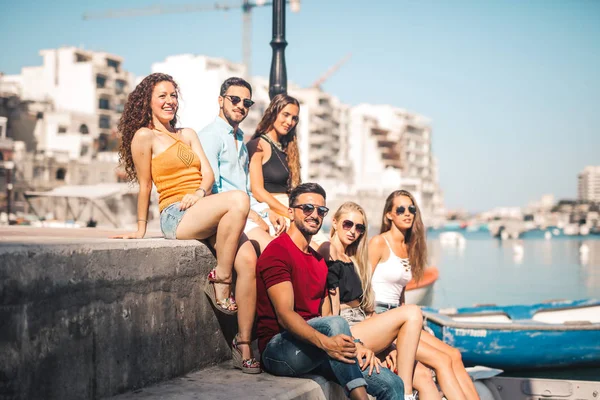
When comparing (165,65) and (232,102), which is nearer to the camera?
(232,102)

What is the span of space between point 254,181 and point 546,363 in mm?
8137

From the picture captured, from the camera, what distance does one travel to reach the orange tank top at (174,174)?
488cm

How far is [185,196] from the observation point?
4680 mm

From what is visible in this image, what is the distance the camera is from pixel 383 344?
472cm

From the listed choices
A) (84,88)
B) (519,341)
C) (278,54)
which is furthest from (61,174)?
(278,54)

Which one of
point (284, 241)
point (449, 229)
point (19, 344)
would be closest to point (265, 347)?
point (284, 241)

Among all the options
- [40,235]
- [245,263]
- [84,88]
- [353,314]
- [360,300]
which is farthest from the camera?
[84,88]

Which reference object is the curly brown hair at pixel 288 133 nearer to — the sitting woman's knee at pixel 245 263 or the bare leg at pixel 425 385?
the sitting woman's knee at pixel 245 263

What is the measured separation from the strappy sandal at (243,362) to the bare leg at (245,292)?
0.03m

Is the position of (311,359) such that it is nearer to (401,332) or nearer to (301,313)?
(301,313)

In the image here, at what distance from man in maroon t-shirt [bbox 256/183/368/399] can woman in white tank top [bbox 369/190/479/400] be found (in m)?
1.03

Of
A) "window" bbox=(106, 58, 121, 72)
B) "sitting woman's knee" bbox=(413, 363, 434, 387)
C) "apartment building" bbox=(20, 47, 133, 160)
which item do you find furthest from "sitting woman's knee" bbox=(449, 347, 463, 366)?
"window" bbox=(106, 58, 121, 72)

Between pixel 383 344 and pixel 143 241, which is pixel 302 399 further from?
pixel 143 241

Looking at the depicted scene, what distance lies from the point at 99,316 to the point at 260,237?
5.15ft
